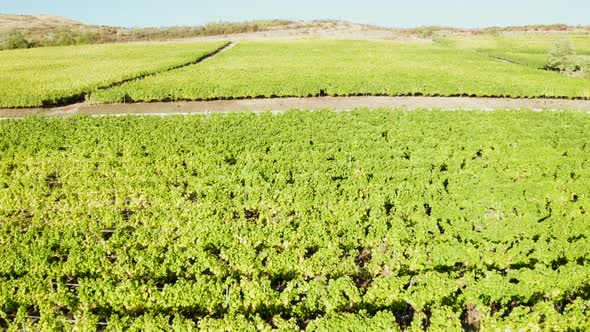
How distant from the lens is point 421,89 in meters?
43.8

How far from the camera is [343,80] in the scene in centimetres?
4697

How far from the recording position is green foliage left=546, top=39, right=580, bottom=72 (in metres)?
60.9

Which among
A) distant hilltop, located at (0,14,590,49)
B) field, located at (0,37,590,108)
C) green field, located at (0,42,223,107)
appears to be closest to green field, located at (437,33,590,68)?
field, located at (0,37,590,108)

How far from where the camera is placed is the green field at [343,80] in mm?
42500

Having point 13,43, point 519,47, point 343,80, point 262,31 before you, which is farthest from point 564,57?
point 13,43

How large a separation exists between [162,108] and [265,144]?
17984mm

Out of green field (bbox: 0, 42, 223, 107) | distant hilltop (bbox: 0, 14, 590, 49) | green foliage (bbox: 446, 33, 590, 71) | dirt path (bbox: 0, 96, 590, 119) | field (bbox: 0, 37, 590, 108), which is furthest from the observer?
distant hilltop (bbox: 0, 14, 590, 49)

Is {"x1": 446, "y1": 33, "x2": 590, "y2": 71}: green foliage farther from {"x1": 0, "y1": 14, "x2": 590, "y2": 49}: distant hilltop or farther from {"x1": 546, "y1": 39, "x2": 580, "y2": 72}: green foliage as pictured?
{"x1": 0, "y1": 14, "x2": 590, "y2": 49}: distant hilltop

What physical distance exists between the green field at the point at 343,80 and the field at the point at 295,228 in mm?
15136

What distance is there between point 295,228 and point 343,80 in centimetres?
3345

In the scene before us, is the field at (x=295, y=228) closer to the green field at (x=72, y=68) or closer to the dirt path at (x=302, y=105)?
the dirt path at (x=302, y=105)

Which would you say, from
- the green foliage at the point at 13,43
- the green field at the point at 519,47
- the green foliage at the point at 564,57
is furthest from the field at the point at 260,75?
the green foliage at the point at 13,43

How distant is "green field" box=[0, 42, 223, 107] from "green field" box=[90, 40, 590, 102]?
3713mm

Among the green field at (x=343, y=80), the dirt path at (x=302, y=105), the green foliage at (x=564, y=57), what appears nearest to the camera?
the dirt path at (x=302, y=105)
